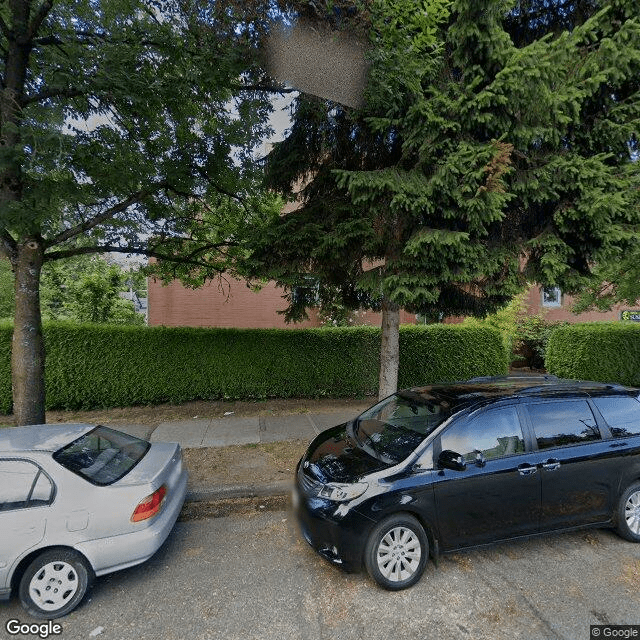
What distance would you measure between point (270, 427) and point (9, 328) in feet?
17.4

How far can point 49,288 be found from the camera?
13.4 meters

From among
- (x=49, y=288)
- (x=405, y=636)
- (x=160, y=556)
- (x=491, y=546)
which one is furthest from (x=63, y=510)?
(x=49, y=288)

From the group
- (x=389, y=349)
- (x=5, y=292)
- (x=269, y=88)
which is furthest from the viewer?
(x=5, y=292)

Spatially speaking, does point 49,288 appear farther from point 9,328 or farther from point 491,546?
point 491,546

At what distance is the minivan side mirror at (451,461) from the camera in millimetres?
3023

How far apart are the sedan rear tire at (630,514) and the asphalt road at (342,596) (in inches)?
4.2

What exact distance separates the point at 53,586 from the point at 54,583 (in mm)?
19

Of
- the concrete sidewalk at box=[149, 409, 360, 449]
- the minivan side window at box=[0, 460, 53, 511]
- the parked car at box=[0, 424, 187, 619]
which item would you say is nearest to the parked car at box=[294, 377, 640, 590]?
the parked car at box=[0, 424, 187, 619]

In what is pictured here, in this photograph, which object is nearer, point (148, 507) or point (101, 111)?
point (148, 507)

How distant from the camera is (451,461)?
3.04 metres

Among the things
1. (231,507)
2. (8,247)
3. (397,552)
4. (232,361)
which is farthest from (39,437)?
(232,361)

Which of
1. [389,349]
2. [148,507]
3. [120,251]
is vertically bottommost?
[148,507]

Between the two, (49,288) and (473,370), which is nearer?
(473,370)

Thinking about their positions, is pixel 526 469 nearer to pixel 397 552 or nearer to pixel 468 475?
pixel 468 475
